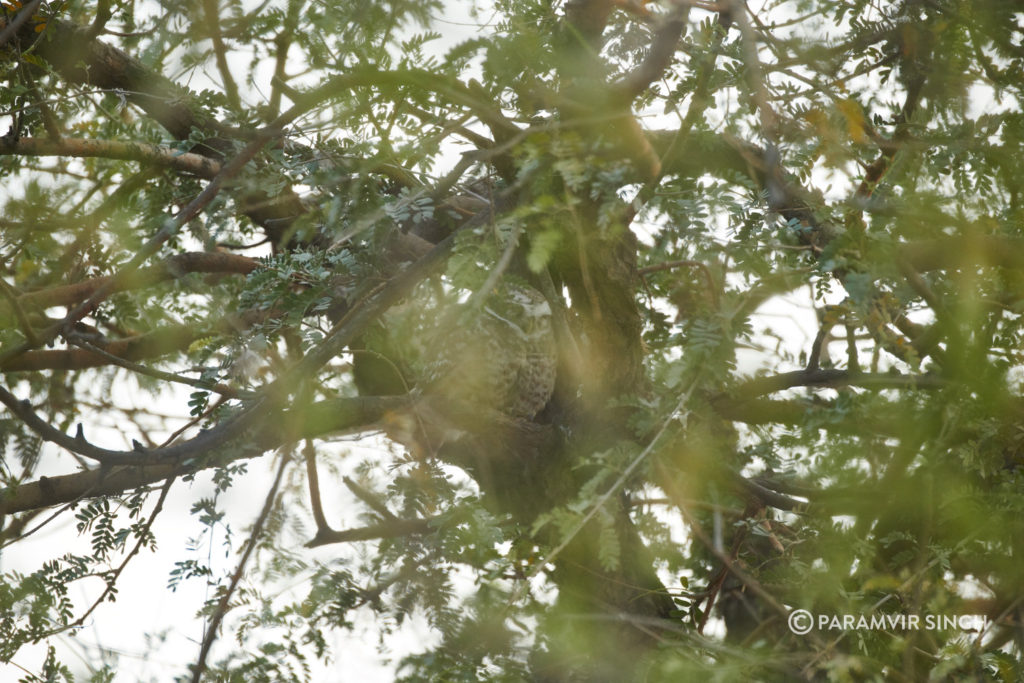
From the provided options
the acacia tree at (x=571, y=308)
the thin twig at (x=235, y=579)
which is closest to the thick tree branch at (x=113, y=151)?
the acacia tree at (x=571, y=308)

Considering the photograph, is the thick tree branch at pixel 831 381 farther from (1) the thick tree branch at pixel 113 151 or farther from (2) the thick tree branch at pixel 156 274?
(1) the thick tree branch at pixel 113 151

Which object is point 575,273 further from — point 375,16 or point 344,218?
point 375,16

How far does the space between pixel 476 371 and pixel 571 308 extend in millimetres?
301

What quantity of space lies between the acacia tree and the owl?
0.04 ft

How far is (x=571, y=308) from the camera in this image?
2066 millimetres

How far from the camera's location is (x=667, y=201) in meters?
1.49

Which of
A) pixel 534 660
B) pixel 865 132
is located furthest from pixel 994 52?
pixel 534 660

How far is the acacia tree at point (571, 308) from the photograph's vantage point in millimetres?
1376

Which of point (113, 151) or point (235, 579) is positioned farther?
point (113, 151)

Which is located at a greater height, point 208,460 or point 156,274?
point 156,274

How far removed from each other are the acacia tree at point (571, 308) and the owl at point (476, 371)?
0.5 inches

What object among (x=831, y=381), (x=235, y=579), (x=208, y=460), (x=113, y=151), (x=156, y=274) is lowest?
(x=235, y=579)

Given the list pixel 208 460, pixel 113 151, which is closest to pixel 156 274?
pixel 113 151

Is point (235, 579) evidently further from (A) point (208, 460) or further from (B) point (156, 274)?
(B) point (156, 274)
